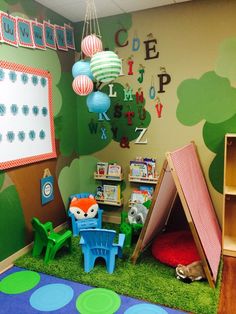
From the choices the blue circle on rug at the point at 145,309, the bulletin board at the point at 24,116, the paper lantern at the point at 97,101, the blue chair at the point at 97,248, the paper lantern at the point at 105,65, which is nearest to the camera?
the blue circle on rug at the point at 145,309

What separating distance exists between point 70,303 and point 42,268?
54cm

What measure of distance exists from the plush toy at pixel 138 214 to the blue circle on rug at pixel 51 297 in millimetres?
995

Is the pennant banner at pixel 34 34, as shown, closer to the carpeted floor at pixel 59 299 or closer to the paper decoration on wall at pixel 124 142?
the paper decoration on wall at pixel 124 142

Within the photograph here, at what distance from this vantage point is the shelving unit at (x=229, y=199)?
2764mm

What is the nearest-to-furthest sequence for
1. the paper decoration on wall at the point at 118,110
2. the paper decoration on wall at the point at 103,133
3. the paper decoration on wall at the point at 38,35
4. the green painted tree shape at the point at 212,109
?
the paper decoration on wall at the point at 38,35
the green painted tree shape at the point at 212,109
the paper decoration on wall at the point at 118,110
the paper decoration on wall at the point at 103,133

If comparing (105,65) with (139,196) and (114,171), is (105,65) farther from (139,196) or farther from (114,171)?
(139,196)

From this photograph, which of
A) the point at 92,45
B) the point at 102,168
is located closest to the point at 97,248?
the point at 102,168

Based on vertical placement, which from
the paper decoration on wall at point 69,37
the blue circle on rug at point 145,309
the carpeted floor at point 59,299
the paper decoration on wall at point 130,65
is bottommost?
the blue circle on rug at point 145,309

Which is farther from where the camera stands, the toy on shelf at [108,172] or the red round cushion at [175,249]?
the toy on shelf at [108,172]

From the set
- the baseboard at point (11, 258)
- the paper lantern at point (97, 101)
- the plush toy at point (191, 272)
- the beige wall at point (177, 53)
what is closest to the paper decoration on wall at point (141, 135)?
the beige wall at point (177, 53)

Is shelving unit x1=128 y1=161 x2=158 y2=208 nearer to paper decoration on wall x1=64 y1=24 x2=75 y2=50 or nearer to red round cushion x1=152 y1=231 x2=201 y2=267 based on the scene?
red round cushion x1=152 y1=231 x2=201 y2=267

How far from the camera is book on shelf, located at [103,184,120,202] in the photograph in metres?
3.35

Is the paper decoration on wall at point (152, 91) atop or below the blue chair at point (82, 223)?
atop

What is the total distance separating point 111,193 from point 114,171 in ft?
0.89
